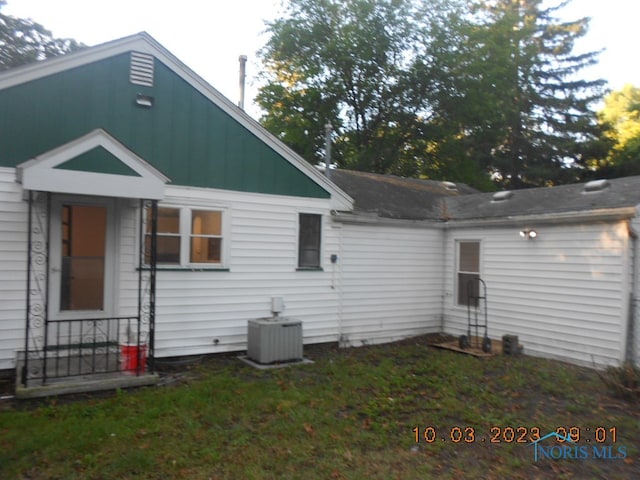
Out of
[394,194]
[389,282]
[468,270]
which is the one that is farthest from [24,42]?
[468,270]

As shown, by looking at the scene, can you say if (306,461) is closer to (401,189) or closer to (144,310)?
(144,310)

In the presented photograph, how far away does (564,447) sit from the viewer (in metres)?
4.82

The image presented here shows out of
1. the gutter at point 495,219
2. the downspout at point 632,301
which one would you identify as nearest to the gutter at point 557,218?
the gutter at point 495,219

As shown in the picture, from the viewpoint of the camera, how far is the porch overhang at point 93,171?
19.7 ft

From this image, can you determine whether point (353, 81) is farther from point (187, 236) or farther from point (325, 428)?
point (325, 428)

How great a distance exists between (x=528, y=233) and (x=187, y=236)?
6.39 m

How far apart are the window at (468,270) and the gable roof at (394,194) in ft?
3.13

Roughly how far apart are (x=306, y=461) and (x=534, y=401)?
3.47 m

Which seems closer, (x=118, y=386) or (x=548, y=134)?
(x=118, y=386)

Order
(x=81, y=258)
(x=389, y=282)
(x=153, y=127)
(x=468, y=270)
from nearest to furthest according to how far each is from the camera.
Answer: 1. (x=81, y=258)
2. (x=153, y=127)
3. (x=389, y=282)
4. (x=468, y=270)

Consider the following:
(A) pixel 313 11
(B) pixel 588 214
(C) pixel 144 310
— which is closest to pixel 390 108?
(A) pixel 313 11

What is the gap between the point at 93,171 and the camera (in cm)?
631

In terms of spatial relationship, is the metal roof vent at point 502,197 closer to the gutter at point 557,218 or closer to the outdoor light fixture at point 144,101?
the gutter at point 557,218

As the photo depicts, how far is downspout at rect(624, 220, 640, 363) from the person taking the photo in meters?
7.89
